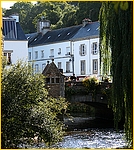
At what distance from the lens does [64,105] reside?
17.9 m

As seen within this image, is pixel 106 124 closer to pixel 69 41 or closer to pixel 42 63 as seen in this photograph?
pixel 69 41

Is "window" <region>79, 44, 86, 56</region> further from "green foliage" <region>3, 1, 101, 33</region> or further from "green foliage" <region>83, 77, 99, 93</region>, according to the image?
"green foliage" <region>83, 77, 99, 93</region>

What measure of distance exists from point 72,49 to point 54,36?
5.30m

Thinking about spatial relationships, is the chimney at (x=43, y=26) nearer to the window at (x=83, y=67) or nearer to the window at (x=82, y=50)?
the window at (x=82, y=50)

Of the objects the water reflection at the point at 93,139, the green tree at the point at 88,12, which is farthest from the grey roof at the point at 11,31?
the green tree at the point at 88,12

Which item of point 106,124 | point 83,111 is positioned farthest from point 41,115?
point 83,111

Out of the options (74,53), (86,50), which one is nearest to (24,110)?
(86,50)

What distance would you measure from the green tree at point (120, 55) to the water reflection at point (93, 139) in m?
5.40

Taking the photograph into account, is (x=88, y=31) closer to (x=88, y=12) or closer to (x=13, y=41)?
(x=88, y=12)

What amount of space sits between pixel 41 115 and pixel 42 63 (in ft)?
124

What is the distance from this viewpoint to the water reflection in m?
20.0

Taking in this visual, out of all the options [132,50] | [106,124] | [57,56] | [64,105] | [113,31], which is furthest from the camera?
[57,56]

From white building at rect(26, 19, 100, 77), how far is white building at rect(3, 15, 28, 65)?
241 inches

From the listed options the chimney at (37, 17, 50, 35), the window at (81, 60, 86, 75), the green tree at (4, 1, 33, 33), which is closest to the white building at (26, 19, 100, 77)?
the window at (81, 60, 86, 75)
